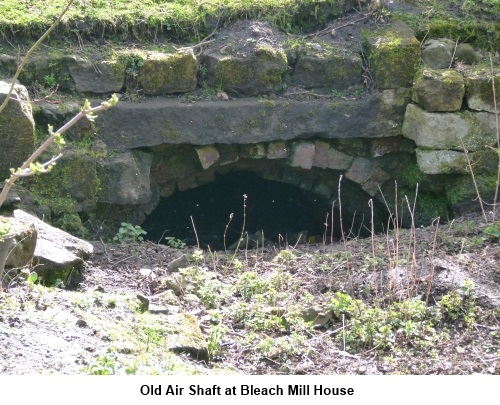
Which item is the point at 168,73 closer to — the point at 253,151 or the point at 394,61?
the point at 253,151

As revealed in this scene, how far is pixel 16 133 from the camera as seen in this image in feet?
19.7

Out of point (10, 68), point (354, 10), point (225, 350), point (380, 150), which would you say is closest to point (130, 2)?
point (10, 68)

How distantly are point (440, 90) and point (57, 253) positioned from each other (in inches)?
138

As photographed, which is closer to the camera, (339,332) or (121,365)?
(121,365)

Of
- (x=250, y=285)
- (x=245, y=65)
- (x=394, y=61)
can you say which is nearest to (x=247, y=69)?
(x=245, y=65)

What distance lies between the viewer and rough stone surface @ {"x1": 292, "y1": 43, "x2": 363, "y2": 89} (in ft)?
24.1

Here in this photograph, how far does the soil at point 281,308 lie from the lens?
388 cm

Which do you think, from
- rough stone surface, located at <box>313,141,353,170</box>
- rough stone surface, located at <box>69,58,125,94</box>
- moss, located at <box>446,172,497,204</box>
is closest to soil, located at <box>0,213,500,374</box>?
moss, located at <box>446,172,497,204</box>

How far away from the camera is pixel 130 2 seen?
7465 mm

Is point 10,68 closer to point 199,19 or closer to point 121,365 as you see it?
point 199,19

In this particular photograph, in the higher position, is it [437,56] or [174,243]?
[437,56]

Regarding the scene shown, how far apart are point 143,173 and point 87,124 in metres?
0.60

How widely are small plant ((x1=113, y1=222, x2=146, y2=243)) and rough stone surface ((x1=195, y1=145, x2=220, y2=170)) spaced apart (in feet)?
2.98

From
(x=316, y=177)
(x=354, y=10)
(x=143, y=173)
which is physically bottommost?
(x=143, y=173)
